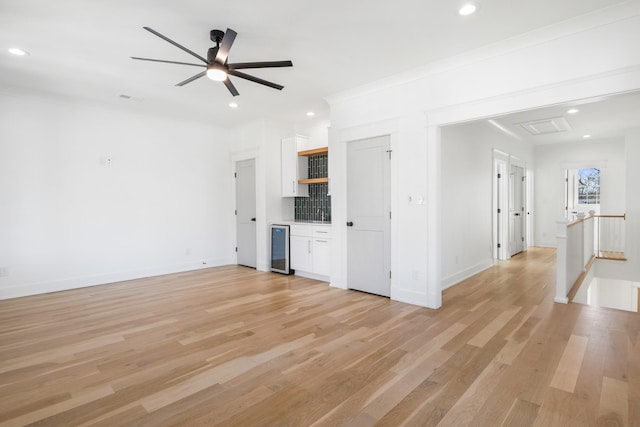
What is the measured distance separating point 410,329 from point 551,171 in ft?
25.7

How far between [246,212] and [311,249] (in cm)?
183

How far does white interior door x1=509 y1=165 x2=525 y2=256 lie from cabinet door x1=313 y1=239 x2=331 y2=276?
182 inches

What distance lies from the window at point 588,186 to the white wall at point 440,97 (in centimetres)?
703

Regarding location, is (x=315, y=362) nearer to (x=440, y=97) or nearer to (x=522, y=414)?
(x=522, y=414)

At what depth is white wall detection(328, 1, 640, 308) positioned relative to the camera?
268 centimetres

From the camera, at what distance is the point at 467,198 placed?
17.9 ft

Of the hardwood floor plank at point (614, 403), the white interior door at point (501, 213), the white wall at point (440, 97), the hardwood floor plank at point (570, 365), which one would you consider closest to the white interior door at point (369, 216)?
the white wall at point (440, 97)

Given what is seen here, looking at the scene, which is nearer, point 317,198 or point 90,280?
point 90,280

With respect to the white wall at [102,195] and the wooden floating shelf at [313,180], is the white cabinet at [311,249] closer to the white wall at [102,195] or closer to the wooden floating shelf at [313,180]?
the wooden floating shelf at [313,180]

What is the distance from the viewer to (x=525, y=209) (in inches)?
331

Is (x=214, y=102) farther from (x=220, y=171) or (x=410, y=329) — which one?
(x=410, y=329)

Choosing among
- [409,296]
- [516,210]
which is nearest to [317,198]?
[409,296]

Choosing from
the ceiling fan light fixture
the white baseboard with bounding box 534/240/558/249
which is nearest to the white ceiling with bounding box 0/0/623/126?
the ceiling fan light fixture

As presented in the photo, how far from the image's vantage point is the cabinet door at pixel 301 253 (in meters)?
5.40
